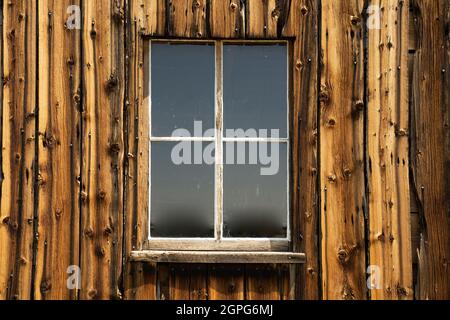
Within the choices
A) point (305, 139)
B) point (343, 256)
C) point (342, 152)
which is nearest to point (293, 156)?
point (305, 139)

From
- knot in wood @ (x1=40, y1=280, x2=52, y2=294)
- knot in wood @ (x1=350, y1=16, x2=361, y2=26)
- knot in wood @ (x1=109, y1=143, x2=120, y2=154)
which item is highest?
knot in wood @ (x1=350, y1=16, x2=361, y2=26)

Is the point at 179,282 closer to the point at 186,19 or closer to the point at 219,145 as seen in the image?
the point at 219,145

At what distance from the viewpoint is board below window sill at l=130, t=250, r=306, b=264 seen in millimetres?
3396

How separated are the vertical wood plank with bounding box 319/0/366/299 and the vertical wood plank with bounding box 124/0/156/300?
1.04m

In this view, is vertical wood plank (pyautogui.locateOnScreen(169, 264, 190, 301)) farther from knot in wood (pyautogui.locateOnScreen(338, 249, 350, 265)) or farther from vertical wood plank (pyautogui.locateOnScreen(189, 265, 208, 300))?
knot in wood (pyautogui.locateOnScreen(338, 249, 350, 265))

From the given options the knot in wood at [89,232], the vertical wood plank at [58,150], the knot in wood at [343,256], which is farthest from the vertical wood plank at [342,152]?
the vertical wood plank at [58,150]

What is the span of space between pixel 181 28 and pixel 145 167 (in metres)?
0.86

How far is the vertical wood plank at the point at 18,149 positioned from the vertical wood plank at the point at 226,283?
1.07m

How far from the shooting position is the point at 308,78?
3510 millimetres

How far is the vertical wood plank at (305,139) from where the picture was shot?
3.46m

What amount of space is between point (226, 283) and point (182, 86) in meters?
1.22

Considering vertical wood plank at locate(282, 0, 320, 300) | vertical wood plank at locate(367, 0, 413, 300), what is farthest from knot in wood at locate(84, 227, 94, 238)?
vertical wood plank at locate(367, 0, 413, 300)

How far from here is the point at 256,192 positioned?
3562mm

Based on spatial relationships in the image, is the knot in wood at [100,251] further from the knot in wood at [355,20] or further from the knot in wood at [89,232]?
the knot in wood at [355,20]
